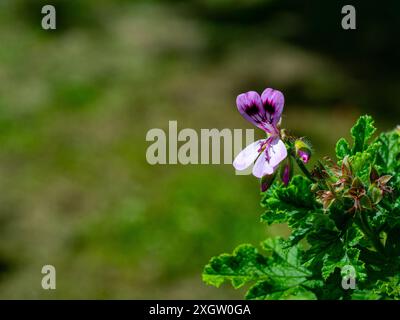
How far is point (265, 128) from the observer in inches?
76.3

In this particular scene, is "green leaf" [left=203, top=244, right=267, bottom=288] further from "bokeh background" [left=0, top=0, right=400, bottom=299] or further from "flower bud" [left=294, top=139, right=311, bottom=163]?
"bokeh background" [left=0, top=0, right=400, bottom=299]

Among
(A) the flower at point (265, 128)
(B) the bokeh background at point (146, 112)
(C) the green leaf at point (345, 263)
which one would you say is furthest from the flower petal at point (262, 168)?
(B) the bokeh background at point (146, 112)

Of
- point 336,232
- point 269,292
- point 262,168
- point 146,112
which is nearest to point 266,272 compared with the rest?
point 269,292

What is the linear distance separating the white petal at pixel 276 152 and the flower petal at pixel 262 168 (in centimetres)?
1

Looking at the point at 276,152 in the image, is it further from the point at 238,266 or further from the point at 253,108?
the point at 238,266

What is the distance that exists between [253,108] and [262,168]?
176mm

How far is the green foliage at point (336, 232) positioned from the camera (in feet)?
6.00

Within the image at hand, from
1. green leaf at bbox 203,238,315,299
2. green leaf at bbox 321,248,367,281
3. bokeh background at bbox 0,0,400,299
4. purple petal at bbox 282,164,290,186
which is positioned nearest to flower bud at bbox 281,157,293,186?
purple petal at bbox 282,164,290,186

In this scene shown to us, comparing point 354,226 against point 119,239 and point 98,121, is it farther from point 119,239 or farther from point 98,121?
point 98,121

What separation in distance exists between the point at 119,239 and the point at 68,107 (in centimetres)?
169

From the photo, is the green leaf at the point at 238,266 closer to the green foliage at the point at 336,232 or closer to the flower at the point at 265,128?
the green foliage at the point at 336,232

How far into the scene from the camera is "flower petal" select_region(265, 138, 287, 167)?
180 cm

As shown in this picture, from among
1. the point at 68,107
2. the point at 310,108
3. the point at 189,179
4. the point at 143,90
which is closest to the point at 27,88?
the point at 68,107

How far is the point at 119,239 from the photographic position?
18.3 feet
